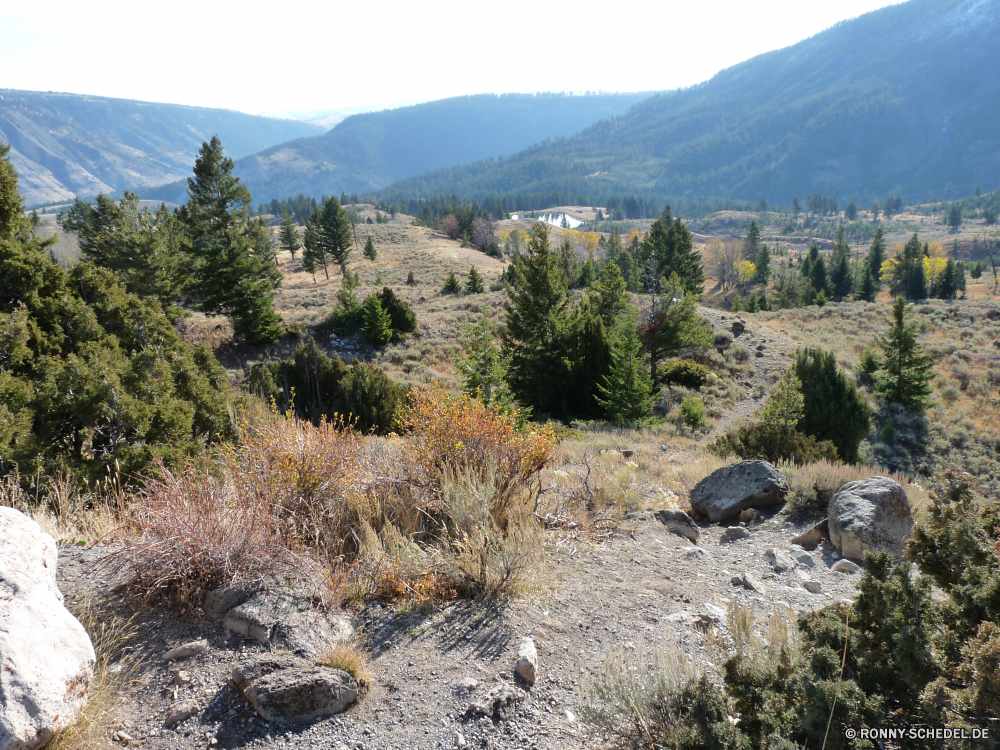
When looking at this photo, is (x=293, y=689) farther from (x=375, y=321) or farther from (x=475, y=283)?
(x=475, y=283)

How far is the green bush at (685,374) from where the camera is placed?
96.6ft

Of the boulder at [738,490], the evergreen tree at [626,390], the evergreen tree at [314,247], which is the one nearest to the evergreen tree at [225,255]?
the evergreen tree at [314,247]

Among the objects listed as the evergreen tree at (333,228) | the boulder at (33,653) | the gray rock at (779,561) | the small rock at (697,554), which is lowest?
the gray rock at (779,561)

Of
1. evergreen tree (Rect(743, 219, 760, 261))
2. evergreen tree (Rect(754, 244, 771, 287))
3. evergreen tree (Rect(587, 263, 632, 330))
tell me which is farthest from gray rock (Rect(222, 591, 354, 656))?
evergreen tree (Rect(743, 219, 760, 261))

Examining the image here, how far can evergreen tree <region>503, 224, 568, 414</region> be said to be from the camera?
23.7m

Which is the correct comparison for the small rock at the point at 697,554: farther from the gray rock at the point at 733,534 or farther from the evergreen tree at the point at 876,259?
the evergreen tree at the point at 876,259

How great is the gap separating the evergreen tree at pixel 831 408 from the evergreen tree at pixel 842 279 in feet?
199

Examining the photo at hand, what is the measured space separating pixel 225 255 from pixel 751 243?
9418 cm

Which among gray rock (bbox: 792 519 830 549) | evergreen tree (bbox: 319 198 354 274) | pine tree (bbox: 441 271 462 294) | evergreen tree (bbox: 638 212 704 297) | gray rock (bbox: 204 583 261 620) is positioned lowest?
gray rock (bbox: 792 519 830 549)

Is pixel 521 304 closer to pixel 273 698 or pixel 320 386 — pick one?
pixel 320 386

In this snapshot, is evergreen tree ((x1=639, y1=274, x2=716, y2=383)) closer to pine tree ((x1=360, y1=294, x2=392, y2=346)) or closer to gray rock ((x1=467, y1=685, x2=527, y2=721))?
pine tree ((x1=360, y1=294, x2=392, y2=346))

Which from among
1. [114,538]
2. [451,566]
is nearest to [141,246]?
[114,538]

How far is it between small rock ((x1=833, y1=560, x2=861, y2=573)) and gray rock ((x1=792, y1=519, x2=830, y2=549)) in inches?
24.8

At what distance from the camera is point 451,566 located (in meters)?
4.09
